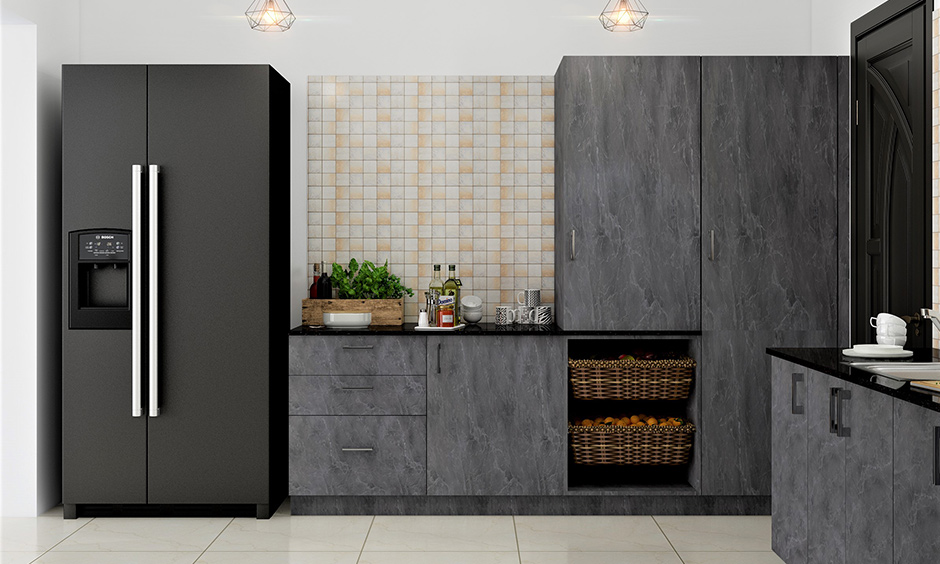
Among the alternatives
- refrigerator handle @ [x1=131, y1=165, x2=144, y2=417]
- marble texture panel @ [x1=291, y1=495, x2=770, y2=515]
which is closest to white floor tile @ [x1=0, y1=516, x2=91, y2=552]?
refrigerator handle @ [x1=131, y1=165, x2=144, y2=417]

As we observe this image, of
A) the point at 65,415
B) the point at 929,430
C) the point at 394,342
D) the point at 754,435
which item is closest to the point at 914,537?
the point at 929,430

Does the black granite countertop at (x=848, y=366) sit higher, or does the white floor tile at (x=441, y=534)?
the black granite countertop at (x=848, y=366)

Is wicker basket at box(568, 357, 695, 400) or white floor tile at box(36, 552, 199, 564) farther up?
wicker basket at box(568, 357, 695, 400)

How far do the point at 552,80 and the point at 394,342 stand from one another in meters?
1.59

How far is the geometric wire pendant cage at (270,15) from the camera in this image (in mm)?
3814

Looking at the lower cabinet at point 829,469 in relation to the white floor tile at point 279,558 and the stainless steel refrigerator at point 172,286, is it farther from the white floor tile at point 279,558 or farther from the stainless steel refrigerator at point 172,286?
the stainless steel refrigerator at point 172,286

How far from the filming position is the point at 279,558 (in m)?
3.06

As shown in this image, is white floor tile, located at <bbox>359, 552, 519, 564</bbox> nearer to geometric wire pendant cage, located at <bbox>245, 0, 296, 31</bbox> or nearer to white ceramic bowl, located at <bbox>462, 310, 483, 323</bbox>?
white ceramic bowl, located at <bbox>462, 310, 483, 323</bbox>

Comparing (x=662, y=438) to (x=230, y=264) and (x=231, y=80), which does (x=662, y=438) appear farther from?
(x=231, y=80)

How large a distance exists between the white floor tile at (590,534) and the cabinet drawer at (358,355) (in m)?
0.86

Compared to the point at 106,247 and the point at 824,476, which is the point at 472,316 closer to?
the point at 106,247

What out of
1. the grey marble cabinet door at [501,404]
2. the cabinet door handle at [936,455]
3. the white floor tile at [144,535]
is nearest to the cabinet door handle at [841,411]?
the cabinet door handle at [936,455]

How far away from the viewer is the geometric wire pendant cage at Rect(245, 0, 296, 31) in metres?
3.81

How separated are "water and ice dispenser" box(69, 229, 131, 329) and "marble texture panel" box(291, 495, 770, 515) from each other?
1.19m
